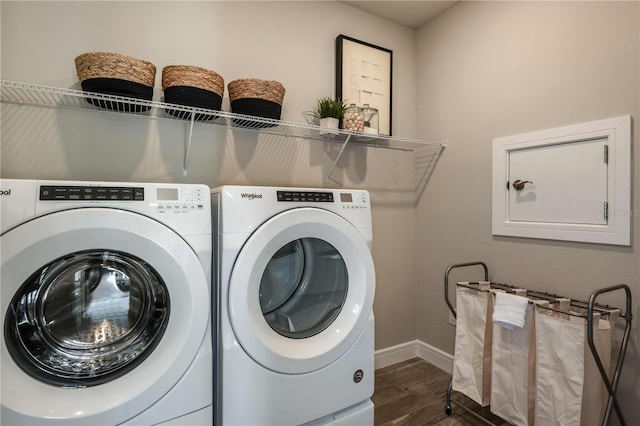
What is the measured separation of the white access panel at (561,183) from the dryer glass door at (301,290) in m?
0.92

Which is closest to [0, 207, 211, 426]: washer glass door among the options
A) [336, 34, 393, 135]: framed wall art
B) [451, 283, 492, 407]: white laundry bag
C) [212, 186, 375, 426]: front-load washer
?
[212, 186, 375, 426]: front-load washer

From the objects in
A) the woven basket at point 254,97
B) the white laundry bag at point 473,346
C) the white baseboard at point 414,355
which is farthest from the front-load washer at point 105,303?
the white baseboard at point 414,355

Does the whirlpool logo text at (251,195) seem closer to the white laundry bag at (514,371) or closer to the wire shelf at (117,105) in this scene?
the wire shelf at (117,105)

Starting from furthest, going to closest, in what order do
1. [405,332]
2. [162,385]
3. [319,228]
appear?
[405,332]
[319,228]
[162,385]

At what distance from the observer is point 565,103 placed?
4.91 feet

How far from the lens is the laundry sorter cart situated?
119 centimetres

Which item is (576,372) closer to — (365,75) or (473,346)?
(473,346)

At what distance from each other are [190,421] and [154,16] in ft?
5.51

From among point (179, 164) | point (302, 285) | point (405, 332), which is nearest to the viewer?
point (302, 285)

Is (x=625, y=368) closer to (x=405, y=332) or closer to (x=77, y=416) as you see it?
(x=405, y=332)

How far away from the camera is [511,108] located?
172 cm

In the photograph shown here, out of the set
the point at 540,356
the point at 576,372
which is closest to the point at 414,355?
the point at 540,356

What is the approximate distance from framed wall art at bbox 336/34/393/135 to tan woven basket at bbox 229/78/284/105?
0.59 metres


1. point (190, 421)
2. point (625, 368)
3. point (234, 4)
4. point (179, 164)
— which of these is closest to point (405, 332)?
point (625, 368)
